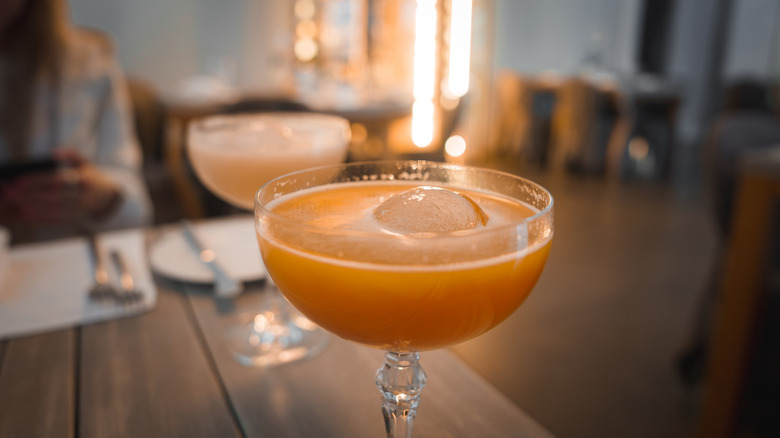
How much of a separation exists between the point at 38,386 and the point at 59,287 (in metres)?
0.27

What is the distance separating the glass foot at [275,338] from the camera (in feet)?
2.27

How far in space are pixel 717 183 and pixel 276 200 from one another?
5.24 ft

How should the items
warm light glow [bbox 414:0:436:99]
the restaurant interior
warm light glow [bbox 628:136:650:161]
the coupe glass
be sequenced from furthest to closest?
warm light glow [bbox 414:0:436:99], warm light glow [bbox 628:136:650:161], the restaurant interior, the coupe glass

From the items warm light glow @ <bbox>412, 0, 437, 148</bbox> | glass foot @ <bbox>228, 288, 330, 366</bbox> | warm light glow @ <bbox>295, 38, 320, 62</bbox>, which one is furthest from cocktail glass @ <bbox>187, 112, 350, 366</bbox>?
warm light glow @ <bbox>412, 0, 437, 148</bbox>

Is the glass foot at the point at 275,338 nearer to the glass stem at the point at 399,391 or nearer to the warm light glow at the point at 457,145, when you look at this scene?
the glass stem at the point at 399,391

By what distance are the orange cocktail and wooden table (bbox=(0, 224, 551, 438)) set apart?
158mm

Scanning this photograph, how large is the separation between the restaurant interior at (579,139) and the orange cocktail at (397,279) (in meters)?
0.37

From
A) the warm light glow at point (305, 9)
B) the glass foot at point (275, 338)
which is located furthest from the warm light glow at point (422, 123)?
the glass foot at point (275, 338)

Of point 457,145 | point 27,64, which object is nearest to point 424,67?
point 457,145

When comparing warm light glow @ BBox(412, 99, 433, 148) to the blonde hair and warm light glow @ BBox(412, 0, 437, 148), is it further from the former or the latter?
the blonde hair

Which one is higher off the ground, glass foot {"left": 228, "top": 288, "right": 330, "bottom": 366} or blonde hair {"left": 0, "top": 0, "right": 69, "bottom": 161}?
blonde hair {"left": 0, "top": 0, "right": 69, "bottom": 161}

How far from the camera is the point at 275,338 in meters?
0.74

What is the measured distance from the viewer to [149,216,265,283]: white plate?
2.93 ft

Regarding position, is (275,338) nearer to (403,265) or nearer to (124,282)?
(124,282)
